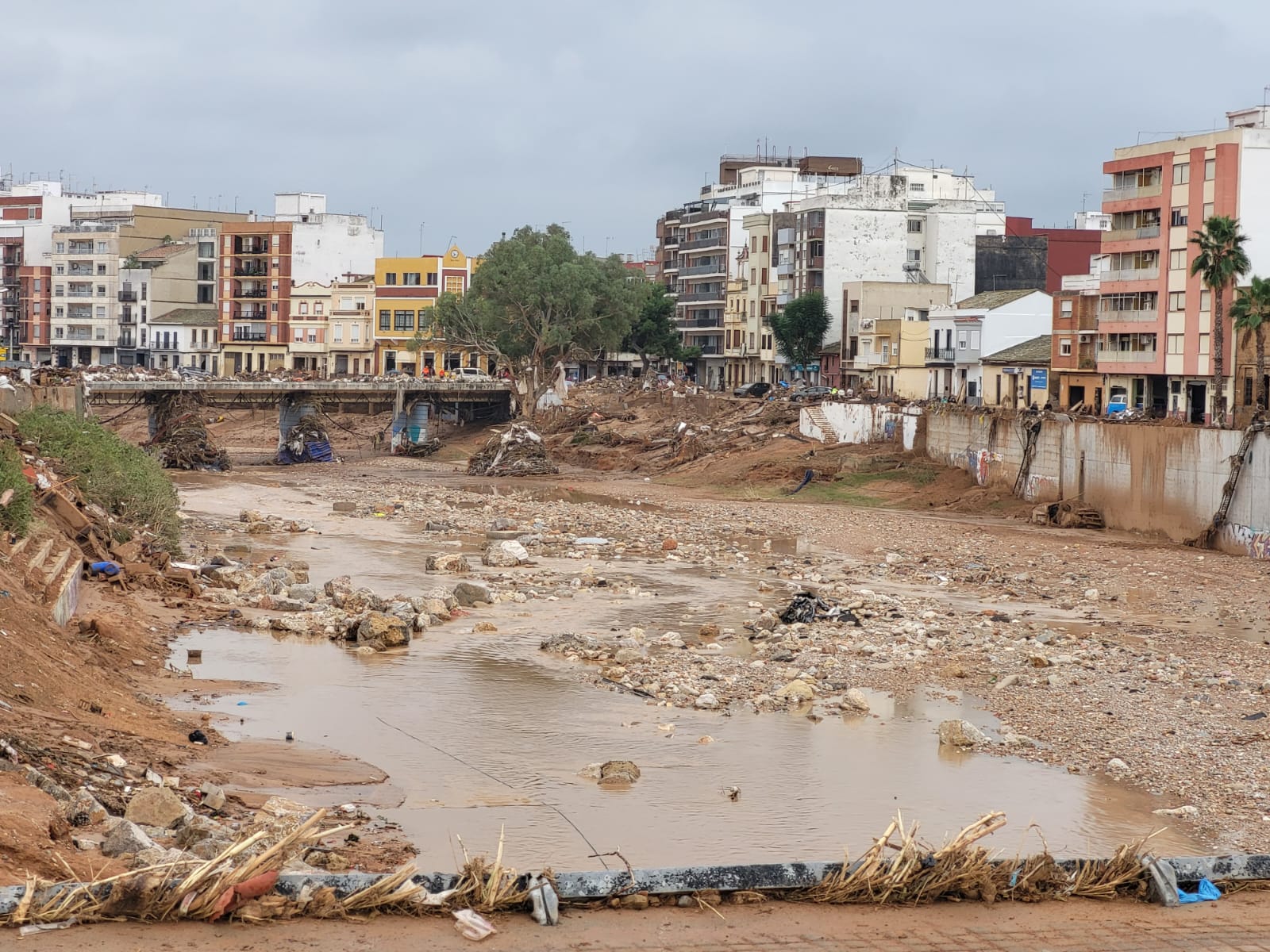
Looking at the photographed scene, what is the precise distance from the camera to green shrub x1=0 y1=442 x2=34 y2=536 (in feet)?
79.7

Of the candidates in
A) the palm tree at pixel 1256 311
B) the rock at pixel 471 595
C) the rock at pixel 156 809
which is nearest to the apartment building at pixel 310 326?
the palm tree at pixel 1256 311

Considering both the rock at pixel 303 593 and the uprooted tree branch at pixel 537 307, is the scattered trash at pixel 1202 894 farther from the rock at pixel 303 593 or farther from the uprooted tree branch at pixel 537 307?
the uprooted tree branch at pixel 537 307

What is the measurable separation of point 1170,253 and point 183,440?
143ft

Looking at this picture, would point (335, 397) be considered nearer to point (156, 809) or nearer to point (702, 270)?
point (702, 270)

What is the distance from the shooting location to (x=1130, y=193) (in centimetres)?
6247

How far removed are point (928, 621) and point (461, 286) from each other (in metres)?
85.9

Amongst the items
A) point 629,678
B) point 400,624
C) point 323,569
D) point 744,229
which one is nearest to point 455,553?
point 323,569

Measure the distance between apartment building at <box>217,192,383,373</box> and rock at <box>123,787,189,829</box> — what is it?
358ft

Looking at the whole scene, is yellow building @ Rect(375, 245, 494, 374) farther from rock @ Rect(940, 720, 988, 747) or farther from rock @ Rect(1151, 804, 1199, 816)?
rock @ Rect(1151, 804, 1199, 816)

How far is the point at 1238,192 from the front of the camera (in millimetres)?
57375

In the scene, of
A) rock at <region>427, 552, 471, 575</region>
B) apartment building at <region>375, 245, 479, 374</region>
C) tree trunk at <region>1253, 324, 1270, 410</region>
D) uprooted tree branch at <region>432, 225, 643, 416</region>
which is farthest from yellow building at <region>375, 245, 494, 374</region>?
rock at <region>427, 552, 471, 575</region>

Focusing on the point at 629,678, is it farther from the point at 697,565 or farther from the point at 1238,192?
the point at 1238,192

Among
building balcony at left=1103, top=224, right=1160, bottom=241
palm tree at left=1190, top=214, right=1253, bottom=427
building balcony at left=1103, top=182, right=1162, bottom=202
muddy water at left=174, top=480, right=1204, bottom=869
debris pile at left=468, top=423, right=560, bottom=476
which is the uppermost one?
building balcony at left=1103, top=182, right=1162, bottom=202

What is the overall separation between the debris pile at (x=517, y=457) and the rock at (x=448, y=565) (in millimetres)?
33667
